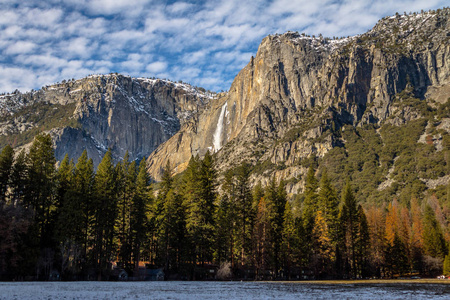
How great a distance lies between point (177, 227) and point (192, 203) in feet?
14.5

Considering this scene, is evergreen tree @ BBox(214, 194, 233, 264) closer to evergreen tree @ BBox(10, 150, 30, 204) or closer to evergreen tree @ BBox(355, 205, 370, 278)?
evergreen tree @ BBox(355, 205, 370, 278)

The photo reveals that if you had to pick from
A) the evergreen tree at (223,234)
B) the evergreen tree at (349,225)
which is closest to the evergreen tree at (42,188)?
the evergreen tree at (223,234)

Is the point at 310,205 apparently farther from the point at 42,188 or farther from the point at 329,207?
the point at 42,188

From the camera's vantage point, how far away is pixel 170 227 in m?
55.9

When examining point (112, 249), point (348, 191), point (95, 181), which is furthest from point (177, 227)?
point (348, 191)

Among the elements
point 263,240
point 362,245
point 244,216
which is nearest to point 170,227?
point 244,216

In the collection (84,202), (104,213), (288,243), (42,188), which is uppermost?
(42,188)

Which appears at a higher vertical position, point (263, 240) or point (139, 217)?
point (139, 217)

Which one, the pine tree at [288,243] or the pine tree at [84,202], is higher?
the pine tree at [84,202]

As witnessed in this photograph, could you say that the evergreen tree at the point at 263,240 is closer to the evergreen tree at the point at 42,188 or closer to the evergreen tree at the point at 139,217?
the evergreen tree at the point at 139,217

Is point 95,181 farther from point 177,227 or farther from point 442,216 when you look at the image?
point 442,216

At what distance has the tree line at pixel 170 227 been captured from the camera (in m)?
48.3

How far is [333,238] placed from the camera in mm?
61375

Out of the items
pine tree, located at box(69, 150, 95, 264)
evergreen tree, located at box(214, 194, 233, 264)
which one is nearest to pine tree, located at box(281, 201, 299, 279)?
evergreen tree, located at box(214, 194, 233, 264)
